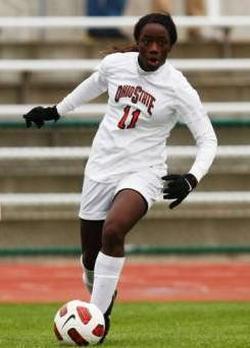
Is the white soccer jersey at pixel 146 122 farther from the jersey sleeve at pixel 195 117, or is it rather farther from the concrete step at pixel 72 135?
the concrete step at pixel 72 135

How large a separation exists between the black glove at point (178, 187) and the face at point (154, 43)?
2.48ft

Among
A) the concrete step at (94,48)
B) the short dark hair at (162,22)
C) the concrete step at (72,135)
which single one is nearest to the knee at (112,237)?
the short dark hair at (162,22)

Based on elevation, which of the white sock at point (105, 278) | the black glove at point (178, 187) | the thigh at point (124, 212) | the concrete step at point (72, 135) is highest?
the black glove at point (178, 187)

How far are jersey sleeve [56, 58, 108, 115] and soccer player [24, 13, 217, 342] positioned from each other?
5cm

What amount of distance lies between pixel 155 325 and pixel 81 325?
2254 millimetres

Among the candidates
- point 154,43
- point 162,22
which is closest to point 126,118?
point 154,43

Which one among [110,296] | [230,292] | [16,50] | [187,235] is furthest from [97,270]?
[16,50]

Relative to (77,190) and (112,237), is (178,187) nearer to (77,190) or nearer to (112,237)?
(112,237)

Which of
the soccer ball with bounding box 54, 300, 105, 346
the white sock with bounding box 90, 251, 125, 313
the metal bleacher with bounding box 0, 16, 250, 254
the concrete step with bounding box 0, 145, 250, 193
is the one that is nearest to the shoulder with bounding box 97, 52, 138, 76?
the white sock with bounding box 90, 251, 125, 313

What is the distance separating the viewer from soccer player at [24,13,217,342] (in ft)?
31.7

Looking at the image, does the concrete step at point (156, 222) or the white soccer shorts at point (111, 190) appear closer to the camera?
the white soccer shorts at point (111, 190)

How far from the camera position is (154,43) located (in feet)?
31.9

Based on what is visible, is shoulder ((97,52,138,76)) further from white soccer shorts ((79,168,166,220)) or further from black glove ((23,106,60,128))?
white soccer shorts ((79,168,166,220))

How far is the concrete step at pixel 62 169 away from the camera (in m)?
19.0
